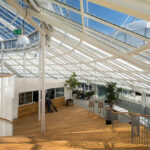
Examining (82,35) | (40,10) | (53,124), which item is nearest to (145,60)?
(82,35)

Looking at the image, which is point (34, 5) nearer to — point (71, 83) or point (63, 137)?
point (63, 137)

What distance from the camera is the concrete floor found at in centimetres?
425

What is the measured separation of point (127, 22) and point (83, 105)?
11.2 metres

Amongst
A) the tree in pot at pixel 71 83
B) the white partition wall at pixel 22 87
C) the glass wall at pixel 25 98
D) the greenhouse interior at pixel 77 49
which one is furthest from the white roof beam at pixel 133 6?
the tree in pot at pixel 71 83

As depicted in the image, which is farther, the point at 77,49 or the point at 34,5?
the point at 77,49

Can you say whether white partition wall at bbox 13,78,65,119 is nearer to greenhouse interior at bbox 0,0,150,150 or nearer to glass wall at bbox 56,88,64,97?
greenhouse interior at bbox 0,0,150,150

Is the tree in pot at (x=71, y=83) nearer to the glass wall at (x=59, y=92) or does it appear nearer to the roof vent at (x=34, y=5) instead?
the glass wall at (x=59, y=92)

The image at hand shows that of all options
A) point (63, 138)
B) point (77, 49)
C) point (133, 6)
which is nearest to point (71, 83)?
point (77, 49)

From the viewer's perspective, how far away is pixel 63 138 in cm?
559

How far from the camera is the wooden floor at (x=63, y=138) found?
425 cm

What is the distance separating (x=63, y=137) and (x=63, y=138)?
0.16m

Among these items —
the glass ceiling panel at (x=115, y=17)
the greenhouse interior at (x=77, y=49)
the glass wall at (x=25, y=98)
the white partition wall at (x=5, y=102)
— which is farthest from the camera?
the glass wall at (x=25, y=98)

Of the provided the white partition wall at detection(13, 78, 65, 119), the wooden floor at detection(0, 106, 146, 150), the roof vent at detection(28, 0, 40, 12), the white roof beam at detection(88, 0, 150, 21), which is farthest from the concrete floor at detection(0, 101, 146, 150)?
the roof vent at detection(28, 0, 40, 12)

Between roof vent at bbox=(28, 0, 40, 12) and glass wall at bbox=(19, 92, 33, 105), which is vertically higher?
A: roof vent at bbox=(28, 0, 40, 12)
